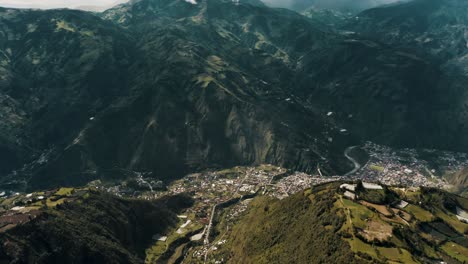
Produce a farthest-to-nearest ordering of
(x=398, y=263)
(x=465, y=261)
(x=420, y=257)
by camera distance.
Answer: (x=465, y=261)
(x=420, y=257)
(x=398, y=263)

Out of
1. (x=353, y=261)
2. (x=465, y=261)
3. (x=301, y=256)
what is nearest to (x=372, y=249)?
(x=353, y=261)

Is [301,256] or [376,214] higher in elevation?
[376,214]

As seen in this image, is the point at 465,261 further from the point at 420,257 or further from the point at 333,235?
the point at 333,235

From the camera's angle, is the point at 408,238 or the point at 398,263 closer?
the point at 398,263

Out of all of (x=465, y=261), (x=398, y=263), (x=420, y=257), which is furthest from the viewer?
(x=465, y=261)

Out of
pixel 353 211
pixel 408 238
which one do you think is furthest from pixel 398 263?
pixel 353 211

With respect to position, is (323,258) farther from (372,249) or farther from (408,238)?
(408,238)

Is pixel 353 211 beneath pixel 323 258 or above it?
above

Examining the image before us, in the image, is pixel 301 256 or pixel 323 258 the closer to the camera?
pixel 323 258
